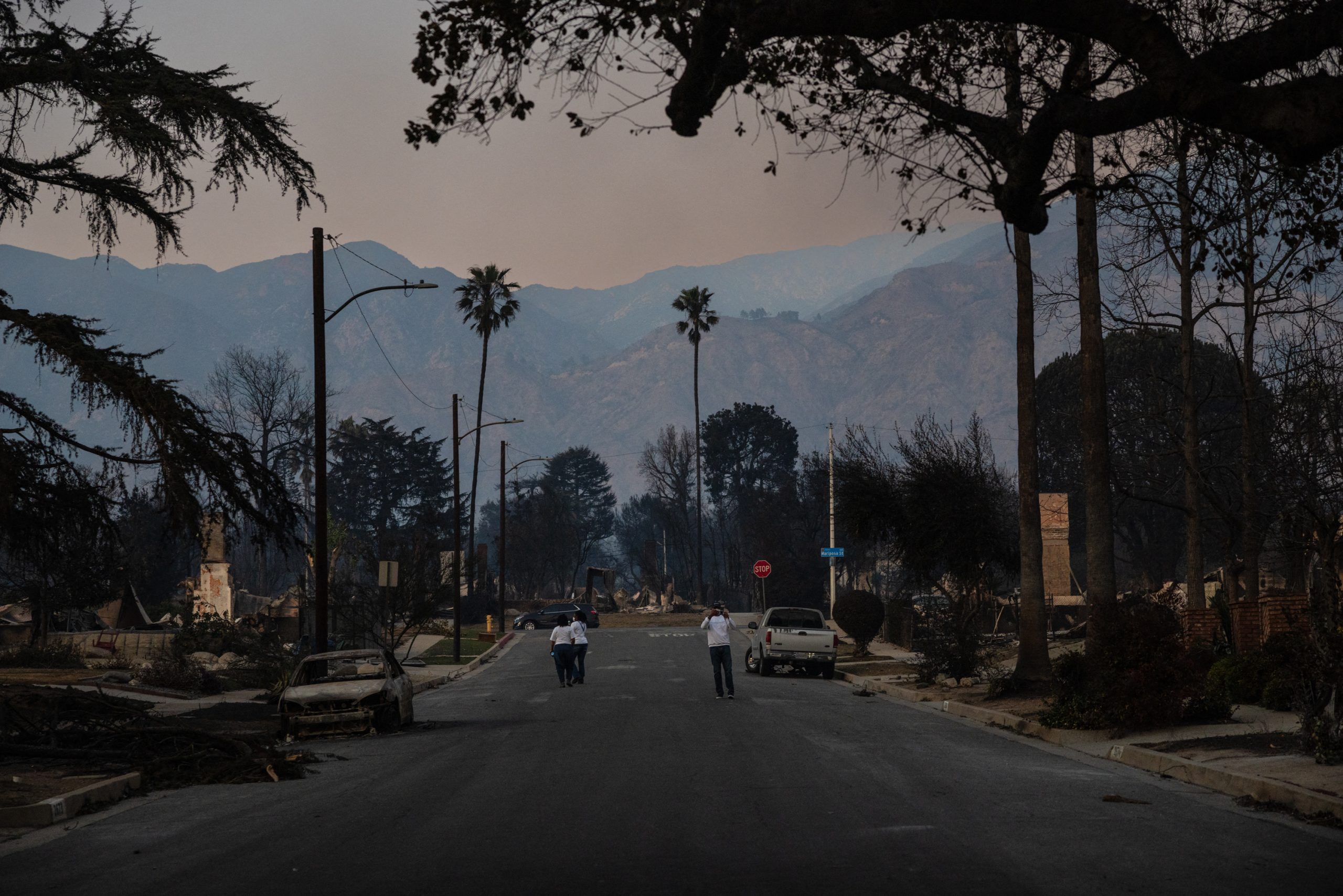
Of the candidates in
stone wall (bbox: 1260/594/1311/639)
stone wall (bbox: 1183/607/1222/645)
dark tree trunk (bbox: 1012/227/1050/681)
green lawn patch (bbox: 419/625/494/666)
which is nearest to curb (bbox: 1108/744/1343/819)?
stone wall (bbox: 1260/594/1311/639)

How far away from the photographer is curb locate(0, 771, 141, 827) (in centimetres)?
1154

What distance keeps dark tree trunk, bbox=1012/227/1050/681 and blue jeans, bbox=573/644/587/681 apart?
1081cm

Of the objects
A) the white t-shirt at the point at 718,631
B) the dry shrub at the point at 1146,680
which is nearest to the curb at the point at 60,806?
the dry shrub at the point at 1146,680

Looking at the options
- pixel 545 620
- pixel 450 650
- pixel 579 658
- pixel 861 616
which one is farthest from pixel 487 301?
pixel 579 658

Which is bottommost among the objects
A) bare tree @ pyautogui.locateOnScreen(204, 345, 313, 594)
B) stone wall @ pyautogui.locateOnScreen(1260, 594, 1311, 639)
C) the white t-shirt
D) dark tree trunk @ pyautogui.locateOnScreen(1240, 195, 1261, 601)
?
the white t-shirt

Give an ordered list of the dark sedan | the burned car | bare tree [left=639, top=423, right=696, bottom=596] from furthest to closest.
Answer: bare tree [left=639, top=423, right=696, bottom=596]
the dark sedan
the burned car

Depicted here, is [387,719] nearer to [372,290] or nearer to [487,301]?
[372,290]

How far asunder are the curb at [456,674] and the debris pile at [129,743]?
8.22 metres

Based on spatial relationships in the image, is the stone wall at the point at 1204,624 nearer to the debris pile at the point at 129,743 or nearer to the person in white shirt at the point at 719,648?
the person in white shirt at the point at 719,648

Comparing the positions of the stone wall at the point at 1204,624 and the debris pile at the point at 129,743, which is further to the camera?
the stone wall at the point at 1204,624

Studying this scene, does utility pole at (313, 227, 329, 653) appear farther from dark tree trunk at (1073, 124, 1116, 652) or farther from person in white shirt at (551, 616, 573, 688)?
dark tree trunk at (1073, 124, 1116, 652)

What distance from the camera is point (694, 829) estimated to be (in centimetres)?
971

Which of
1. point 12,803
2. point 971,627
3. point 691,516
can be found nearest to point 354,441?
point 691,516

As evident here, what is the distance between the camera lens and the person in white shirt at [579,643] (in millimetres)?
30109
